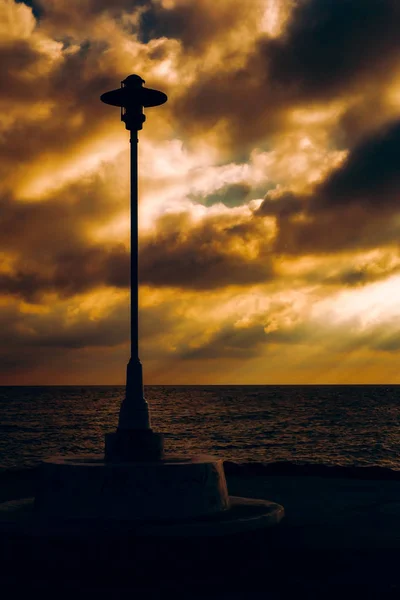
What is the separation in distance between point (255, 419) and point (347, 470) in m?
56.3

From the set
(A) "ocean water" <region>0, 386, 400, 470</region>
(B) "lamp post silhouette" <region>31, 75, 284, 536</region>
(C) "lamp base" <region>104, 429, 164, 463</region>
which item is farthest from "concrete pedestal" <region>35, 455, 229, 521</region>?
(A) "ocean water" <region>0, 386, 400, 470</region>

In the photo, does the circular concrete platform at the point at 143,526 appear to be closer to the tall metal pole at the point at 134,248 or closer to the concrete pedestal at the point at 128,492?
the concrete pedestal at the point at 128,492

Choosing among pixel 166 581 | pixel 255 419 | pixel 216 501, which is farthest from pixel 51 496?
pixel 255 419

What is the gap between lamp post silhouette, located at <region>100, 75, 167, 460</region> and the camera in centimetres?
1116

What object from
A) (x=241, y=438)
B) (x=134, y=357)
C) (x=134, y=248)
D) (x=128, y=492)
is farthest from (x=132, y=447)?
(x=241, y=438)

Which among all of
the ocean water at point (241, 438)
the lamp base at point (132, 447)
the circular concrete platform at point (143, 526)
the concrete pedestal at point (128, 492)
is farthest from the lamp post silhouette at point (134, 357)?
the ocean water at point (241, 438)

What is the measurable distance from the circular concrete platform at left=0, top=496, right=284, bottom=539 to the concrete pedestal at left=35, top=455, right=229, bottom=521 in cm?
19

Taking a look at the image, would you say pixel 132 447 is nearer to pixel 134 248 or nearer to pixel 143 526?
pixel 143 526

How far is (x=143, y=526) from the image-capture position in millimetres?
9367

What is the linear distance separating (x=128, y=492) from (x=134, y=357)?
2.48 meters

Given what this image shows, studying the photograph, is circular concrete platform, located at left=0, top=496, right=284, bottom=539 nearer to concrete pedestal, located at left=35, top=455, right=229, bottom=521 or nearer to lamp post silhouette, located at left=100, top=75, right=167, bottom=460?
concrete pedestal, located at left=35, top=455, right=229, bottom=521

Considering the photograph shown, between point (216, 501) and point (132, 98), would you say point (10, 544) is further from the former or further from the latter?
point (132, 98)

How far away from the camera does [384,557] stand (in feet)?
28.7

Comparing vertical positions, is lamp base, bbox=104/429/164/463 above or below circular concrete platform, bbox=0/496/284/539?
above
